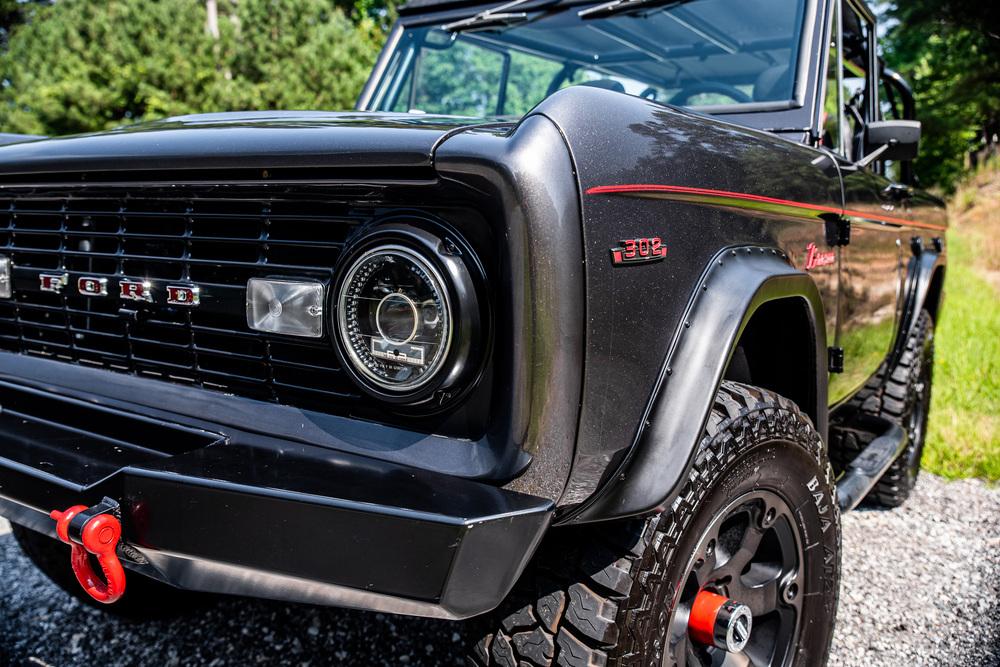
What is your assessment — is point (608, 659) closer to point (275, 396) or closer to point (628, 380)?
point (628, 380)

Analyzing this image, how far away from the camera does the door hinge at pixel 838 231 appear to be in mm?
2213

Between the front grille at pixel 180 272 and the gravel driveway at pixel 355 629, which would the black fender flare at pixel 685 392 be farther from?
the gravel driveway at pixel 355 629

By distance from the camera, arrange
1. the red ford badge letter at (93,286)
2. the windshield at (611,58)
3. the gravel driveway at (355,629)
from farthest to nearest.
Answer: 1. the windshield at (611,58)
2. the gravel driveway at (355,629)
3. the red ford badge letter at (93,286)

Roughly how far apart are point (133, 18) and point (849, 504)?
1302cm

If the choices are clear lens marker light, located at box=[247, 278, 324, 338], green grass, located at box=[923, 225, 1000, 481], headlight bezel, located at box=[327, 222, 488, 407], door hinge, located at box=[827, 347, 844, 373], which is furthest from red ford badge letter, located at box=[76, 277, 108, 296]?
green grass, located at box=[923, 225, 1000, 481]

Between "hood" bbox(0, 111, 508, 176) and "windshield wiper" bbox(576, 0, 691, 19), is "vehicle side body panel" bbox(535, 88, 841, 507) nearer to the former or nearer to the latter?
"hood" bbox(0, 111, 508, 176)

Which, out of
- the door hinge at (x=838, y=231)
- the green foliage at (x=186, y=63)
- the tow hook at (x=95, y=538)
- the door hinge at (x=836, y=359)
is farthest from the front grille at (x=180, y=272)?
the green foliage at (x=186, y=63)

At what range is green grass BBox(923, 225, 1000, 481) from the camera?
4.12 m

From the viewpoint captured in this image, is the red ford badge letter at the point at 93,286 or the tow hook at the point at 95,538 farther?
the red ford badge letter at the point at 93,286

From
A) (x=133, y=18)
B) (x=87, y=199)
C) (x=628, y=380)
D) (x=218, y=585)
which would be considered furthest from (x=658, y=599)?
(x=133, y=18)

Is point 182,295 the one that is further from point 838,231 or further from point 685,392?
point 838,231

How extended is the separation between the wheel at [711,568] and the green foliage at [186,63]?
458 inches

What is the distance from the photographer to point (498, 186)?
49.4 inches

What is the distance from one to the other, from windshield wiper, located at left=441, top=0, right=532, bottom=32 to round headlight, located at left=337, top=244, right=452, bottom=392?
67.2 inches
